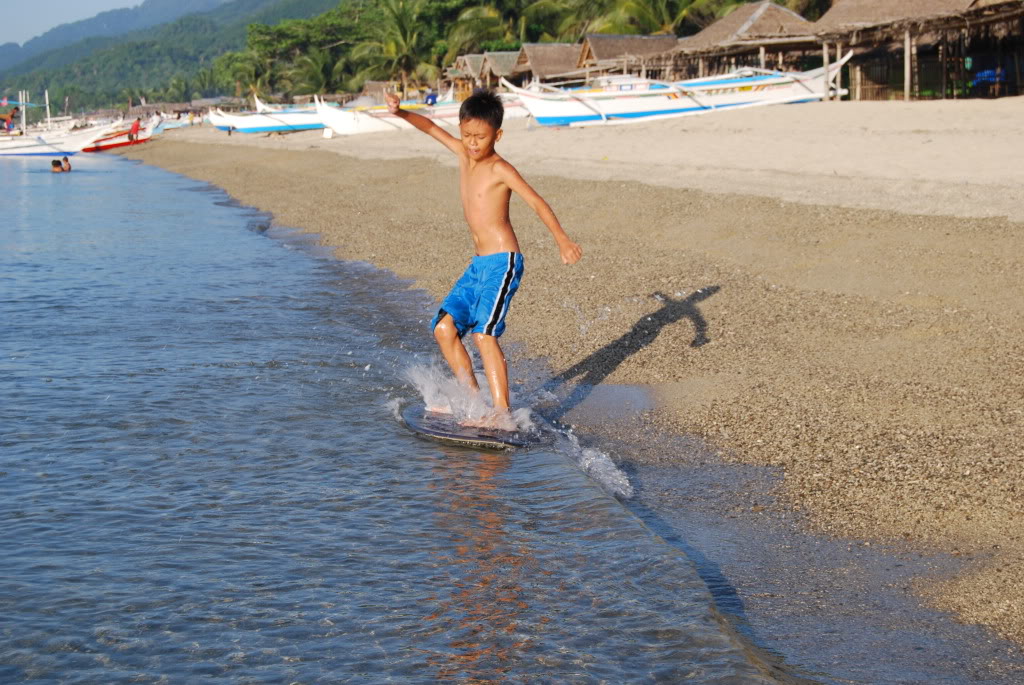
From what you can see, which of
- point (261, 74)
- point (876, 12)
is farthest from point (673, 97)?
point (261, 74)

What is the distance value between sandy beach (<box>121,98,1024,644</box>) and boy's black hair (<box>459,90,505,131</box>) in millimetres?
1839

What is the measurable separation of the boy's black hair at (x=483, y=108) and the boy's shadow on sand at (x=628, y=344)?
5.60 ft

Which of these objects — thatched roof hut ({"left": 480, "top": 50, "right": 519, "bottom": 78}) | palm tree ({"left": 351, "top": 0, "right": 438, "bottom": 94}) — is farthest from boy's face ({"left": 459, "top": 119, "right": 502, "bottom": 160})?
palm tree ({"left": 351, "top": 0, "right": 438, "bottom": 94})

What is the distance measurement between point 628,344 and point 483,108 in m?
2.45

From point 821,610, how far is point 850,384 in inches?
98.3

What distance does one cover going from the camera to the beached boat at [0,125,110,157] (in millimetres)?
47125

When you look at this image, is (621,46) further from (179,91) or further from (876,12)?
(179,91)

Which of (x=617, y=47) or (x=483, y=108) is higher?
(x=617, y=47)

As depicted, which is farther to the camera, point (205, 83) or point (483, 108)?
point (205, 83)

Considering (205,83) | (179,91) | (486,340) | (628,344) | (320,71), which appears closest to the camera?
(486,340)

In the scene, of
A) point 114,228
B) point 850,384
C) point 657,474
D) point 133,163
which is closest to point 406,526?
point 657,474

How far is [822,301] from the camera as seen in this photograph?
24.5 ft

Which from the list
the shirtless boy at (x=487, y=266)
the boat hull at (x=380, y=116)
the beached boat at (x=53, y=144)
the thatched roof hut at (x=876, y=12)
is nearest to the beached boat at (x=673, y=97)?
the thatched roof hut at (x=876, y=12)

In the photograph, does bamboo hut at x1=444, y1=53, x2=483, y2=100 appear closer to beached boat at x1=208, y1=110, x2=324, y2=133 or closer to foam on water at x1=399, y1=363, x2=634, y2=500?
beached boat at x1=208, y1=110, x2=324, y2=133
